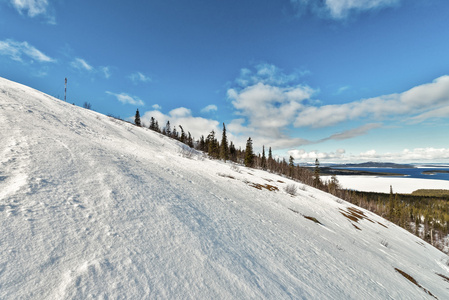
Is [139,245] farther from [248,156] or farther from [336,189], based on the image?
[336,189]

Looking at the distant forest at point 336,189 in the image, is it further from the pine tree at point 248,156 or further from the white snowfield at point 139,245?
the white snowfield at point 139,245

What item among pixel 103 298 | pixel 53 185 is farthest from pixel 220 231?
pixel 53 185

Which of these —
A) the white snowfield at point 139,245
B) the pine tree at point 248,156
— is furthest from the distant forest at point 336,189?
the white snowfield at point 139,245

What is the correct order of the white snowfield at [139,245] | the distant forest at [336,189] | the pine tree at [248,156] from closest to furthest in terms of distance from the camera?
the white snowfield at [139,245]
the pine tree at [248,156]
the distant forest at [336,189]

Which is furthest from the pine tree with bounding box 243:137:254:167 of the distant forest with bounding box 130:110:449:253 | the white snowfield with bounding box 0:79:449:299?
the white snowfield with bounding box 0:79:449:299

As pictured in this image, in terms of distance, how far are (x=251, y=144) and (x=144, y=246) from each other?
2331 inches

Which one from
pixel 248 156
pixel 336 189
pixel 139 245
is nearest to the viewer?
pixel 139 245

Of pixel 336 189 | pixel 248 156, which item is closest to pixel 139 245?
pixel 248 156

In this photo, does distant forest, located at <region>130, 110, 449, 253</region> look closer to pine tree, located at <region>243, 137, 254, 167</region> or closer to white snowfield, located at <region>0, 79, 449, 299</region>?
pine tree, located at <region>243, 137, 254, 167</region>

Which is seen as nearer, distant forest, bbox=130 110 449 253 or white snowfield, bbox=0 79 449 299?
white snowfield, bbox=0 79 449 299

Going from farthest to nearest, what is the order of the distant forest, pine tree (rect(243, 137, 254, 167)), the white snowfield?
the distant forest, pine tree (rect(243, 137, 254, 167)), the white snowfield

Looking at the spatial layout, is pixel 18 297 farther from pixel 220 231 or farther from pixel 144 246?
pixel 220 231

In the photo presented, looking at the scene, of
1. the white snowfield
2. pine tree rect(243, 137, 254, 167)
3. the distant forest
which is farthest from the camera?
the distant forest

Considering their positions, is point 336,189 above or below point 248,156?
below
